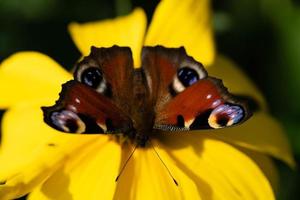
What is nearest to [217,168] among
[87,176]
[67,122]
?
[87,176]

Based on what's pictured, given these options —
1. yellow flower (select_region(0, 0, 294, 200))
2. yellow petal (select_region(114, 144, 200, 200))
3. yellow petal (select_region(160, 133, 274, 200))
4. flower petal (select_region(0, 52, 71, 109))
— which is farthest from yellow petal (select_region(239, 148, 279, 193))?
flower petal (select_region(0, 52, 71, 109))

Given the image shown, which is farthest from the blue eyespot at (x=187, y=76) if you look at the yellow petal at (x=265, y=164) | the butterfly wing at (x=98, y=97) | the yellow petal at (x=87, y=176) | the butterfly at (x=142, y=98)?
the yellow petal at (x=265, y=164)

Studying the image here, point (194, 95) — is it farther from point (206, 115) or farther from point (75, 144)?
point (75, 144)

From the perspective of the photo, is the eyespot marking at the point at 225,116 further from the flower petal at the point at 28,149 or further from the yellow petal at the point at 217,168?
the flower petal at the point at 28,149

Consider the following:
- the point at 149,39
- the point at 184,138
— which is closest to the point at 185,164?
the point at 184,138

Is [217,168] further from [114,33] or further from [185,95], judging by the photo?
[114,33]
